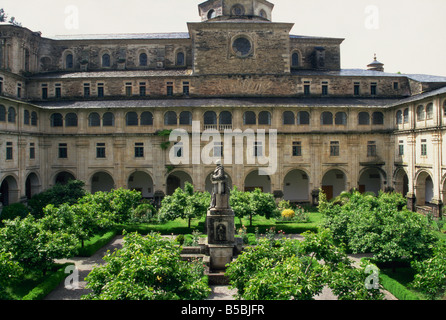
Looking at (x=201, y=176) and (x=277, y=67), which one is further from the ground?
(x=277, y=67)

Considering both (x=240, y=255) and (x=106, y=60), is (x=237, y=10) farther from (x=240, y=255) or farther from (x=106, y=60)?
(x=240, y=255)

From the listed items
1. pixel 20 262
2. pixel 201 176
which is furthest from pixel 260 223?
pixel 20 262

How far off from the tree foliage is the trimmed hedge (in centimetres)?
561

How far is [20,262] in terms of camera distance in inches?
569

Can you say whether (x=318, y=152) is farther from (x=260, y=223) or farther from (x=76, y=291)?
(x=76, y=291)

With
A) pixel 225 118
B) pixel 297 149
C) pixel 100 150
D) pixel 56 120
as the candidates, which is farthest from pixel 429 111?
pixel 56 120

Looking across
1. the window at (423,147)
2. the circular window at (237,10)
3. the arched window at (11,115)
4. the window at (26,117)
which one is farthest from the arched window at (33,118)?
the window at (423,147)

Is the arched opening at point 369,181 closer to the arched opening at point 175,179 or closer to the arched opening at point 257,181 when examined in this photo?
the arched opening at point 257,181

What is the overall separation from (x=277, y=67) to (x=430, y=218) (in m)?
20.2

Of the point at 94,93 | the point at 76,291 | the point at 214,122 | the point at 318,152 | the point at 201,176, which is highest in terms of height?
the point at 94,93

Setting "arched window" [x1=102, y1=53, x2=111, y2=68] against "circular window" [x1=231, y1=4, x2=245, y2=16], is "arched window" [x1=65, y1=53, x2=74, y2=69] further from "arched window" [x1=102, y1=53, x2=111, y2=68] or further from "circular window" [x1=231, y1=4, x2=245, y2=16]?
"circular window" [x1=231, y1=4, x2=245, y2=16]

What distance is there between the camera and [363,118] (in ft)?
114

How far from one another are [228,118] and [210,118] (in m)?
1.79

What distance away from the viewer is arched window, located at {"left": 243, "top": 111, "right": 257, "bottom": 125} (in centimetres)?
3388
